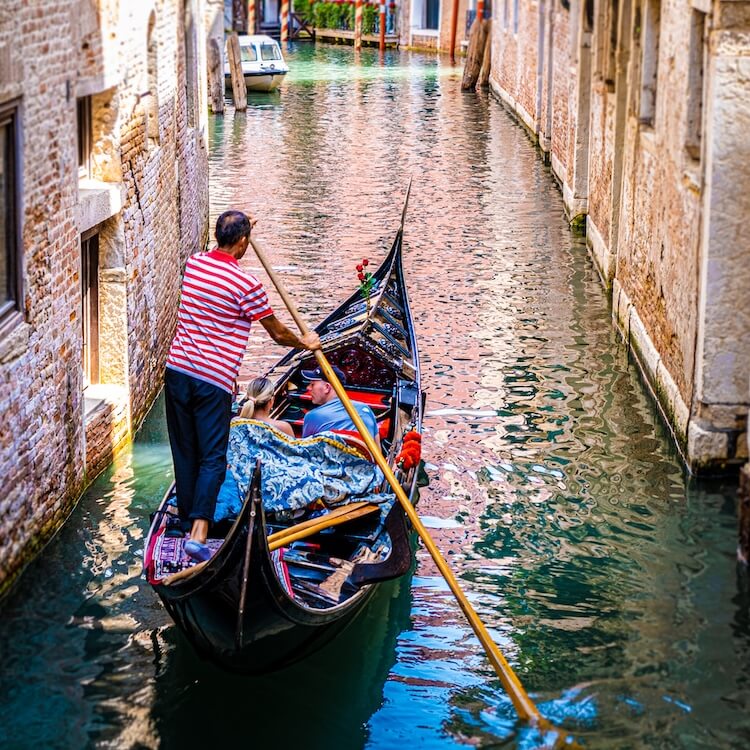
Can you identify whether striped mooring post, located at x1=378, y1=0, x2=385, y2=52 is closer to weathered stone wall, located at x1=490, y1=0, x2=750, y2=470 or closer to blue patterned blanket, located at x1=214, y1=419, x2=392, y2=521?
weathered stone wall, located at x1=490, y1=0, x2=750, y2=470

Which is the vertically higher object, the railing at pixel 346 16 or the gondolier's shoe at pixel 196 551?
the railing at pixel 346 16

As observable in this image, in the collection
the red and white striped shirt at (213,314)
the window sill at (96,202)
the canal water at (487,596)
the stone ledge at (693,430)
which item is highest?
the window sill at (96,202)

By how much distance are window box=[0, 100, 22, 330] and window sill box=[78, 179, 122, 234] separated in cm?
93

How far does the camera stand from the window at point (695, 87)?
24.0ft

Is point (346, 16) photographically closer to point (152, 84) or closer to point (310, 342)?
point (152, 84)

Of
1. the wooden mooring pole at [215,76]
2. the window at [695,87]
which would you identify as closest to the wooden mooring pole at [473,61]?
the wooden mooring pole at [215,76]

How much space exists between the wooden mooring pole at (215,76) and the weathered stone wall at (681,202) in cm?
1069

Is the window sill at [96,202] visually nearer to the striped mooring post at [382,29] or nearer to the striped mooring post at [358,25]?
the striped mooring post at [382,29]

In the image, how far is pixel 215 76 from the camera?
2267 cm

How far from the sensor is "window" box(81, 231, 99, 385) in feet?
24.2

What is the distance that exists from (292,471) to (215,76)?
58.1 ft

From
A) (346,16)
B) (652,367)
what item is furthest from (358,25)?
(652,367)

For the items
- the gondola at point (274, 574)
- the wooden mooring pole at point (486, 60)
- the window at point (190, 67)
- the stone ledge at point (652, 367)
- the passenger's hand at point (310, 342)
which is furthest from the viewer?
the wooden mooring pole at point (486, 60)

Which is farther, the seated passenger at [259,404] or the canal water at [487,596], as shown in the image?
the seated passenger at [259,404]
